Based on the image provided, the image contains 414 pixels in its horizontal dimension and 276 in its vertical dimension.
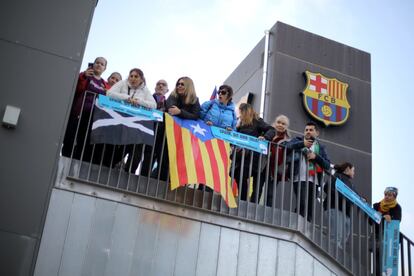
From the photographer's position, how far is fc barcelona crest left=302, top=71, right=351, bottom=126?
512 inches

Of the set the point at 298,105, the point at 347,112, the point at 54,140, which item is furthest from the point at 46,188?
the point at 347,112

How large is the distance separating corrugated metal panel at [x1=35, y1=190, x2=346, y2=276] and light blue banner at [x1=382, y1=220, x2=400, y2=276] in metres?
1.68

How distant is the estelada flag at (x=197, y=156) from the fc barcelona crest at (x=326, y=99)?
4.88m

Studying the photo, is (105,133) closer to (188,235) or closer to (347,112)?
(188,235)

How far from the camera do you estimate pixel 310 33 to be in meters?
13.9

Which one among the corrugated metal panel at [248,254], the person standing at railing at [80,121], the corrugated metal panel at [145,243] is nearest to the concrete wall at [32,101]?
the person standing at railing at [80,121]

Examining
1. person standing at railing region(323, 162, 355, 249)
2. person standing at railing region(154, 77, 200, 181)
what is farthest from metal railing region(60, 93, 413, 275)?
person standing at railing region(154, 77, 200, 181)

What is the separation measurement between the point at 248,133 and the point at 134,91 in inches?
70.4

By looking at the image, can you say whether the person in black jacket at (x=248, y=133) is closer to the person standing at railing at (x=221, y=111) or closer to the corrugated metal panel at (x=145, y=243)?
the person standing at railing at (x=221, y=111)

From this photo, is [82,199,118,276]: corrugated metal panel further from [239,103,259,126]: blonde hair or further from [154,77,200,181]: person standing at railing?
[239,103,259,126]: blonde hair

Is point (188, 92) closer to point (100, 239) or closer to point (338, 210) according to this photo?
point (100, 239)

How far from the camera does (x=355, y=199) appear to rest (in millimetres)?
9422

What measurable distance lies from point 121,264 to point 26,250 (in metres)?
1.11

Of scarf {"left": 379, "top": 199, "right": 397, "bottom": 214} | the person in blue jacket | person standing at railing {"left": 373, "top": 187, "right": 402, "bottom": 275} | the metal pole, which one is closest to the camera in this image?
the person in blue jacket
